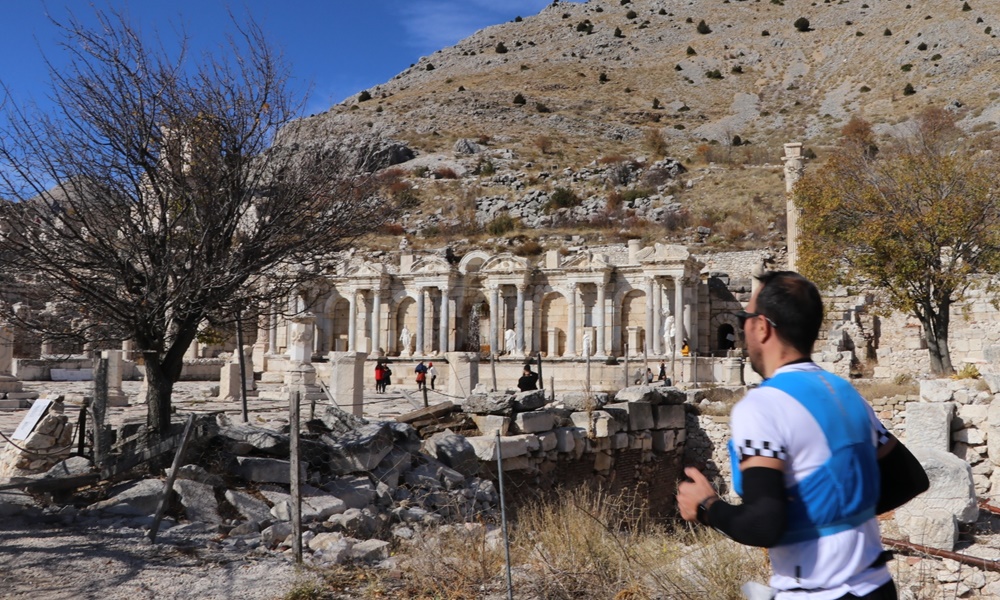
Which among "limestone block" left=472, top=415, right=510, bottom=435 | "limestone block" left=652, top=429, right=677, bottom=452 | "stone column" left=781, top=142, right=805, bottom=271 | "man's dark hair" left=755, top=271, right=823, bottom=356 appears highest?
"stone column" left=781, top=142, right=805, bottom=271

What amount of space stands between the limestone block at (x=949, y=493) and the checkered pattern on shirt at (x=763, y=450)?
22.0 ft

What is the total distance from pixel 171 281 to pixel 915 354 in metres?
23.1

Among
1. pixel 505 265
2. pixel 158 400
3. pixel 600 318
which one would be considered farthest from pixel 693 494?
pixel 505 265

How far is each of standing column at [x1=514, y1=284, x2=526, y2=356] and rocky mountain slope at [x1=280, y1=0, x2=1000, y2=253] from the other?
48.9ft

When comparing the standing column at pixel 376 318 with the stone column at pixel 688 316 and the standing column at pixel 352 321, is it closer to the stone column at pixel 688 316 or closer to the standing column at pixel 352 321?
the standing column at pixel 352 321

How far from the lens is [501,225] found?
5294 centimetres

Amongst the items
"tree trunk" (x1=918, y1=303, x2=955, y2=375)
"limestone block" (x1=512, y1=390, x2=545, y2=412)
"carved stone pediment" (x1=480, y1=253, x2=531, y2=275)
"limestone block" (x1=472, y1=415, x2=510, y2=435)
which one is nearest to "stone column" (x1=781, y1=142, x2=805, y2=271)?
"tree trunk" (x1=918, y1=303, x2=955, y2=375)

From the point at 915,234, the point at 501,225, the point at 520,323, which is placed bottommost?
the point at 520,323

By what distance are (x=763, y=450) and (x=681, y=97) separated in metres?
88.2

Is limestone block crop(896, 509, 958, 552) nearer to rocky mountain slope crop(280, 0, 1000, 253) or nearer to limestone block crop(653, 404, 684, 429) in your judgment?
limestone block crop(653, 404, 684, 429)

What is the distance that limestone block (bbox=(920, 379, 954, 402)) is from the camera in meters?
12.9

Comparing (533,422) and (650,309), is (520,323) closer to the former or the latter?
(650,309)

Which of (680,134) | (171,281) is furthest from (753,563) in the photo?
(680,134)

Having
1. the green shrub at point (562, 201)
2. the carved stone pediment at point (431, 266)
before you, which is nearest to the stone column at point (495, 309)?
the carved stone pediment at point (431, 266)
